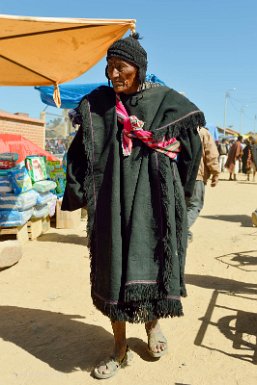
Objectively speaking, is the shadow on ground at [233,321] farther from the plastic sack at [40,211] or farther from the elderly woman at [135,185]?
the plastic sack at [40,211]

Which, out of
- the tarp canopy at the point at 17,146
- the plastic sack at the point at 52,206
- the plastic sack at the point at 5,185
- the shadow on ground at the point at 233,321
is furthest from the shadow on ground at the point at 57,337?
the tarp canopy at the point at 17,146

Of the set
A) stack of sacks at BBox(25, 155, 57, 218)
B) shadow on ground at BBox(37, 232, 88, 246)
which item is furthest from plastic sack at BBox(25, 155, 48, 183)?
shadow on ground at BBox(37, 232, 88, 246)

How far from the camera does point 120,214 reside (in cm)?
245

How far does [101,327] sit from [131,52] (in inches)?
82.5

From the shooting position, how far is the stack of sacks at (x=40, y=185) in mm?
6152

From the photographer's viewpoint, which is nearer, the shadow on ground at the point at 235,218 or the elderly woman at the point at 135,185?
the elderly woman at the point at 135,185

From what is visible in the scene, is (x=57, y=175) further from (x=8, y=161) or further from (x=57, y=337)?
(x=57, y=337)

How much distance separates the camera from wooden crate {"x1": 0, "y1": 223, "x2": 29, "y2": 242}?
5605 millimetres

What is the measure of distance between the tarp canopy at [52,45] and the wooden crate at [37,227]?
1833 millimetres

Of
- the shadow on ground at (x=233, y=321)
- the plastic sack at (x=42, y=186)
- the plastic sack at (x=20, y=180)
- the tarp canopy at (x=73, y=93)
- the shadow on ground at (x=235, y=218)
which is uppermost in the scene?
the tarp canopy at (x=73, y=93)

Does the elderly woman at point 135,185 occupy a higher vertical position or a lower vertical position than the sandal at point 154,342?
higher

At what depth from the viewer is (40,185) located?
20.4 feet

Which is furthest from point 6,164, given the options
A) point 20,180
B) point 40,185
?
point 40,185

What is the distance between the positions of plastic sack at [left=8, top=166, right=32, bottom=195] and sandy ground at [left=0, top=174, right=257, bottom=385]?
839 mm
